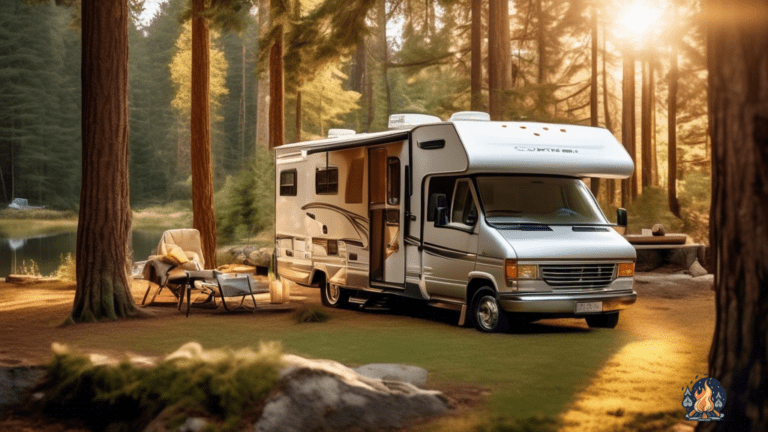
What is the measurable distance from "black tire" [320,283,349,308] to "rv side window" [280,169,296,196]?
1.86m

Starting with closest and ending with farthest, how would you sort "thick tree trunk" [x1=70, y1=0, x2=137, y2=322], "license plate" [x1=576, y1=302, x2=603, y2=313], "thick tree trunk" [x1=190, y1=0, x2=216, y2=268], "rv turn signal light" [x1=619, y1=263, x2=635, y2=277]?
"license plate" [x1=576, y1=302, x2=603, y2=313], "rv turn signal light" [x1=619, y1=263, x2=635, y2=277], "thick tree trunk" [x1=70, y1=0, x2=137, y2=322], "thick tree trunk" [x1=190, y1=0, x2=216, y2=268]

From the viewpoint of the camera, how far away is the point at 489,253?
38.1ft

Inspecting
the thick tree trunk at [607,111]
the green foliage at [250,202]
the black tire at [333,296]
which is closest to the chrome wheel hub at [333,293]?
the black tire at [333,296]

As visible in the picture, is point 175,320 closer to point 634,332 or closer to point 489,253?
point 489,253

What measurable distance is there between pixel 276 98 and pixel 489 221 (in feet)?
45.2

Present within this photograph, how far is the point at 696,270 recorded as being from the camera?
739 inches

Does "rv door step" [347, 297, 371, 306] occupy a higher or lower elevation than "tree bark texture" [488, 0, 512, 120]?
lower

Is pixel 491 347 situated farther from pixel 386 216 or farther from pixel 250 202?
pixel 250 202

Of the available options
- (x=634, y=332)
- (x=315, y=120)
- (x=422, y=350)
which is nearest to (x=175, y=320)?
(x=422, y=350)

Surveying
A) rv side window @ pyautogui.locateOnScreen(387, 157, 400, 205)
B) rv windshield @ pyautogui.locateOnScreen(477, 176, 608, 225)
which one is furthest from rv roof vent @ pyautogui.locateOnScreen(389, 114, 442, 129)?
rv windshield @ pyautogui.locateOnScreen(477, 176, 608, 225)

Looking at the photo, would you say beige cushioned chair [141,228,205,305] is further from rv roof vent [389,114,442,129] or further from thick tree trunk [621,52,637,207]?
thick tree trunk [621,52,637,207]

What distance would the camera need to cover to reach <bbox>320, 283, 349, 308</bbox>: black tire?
50.0 feet

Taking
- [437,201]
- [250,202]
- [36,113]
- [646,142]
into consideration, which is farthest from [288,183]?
[36,113]

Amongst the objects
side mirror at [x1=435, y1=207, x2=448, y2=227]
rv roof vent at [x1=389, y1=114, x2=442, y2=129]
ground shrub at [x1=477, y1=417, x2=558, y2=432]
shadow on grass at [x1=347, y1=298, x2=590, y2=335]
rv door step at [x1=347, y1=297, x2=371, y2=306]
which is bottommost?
shadow on grass at [x1=347, y1=298, x2=590, y2=335]
